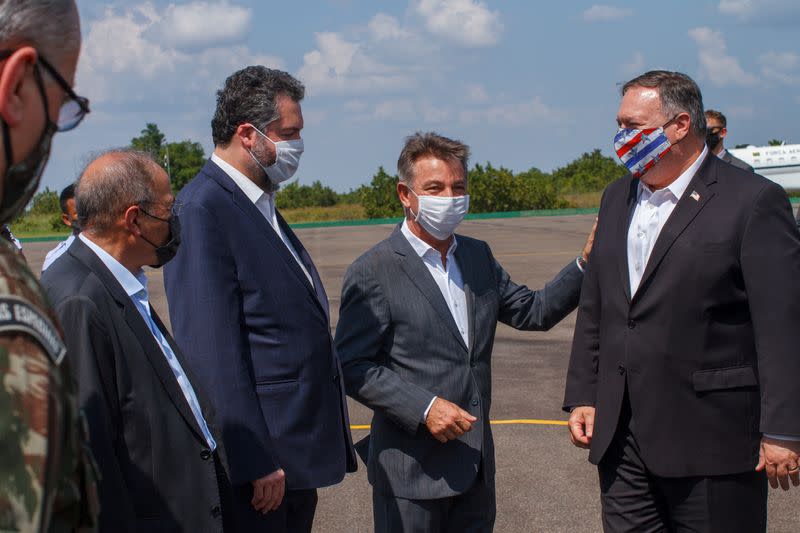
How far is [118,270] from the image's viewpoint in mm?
2893

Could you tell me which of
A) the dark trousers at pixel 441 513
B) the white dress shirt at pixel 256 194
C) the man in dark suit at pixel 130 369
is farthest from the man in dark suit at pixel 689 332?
the man in dark suit at pixel 130 369

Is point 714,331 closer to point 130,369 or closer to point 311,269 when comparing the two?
point 311,269

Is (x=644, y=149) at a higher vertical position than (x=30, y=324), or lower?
higher

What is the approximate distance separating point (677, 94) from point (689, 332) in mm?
1011

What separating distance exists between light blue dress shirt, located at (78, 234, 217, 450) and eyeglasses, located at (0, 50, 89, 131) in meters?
1.44

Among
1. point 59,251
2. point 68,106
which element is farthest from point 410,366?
point 68,106

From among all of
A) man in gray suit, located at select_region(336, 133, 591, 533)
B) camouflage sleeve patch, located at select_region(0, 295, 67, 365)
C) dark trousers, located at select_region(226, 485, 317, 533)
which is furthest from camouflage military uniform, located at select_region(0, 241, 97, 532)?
man in gray suit, located at select_region(336, 133, 591, 533)

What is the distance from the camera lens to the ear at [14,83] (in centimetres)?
119

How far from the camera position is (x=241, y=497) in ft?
11.0

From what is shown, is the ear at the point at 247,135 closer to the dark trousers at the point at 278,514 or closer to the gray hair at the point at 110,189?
the gray hair at the point at 110,189

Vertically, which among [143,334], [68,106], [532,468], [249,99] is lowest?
[532,468]

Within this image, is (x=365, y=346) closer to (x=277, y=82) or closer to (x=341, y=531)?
(x=277, y=82)

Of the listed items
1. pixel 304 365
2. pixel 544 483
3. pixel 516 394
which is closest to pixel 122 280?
pixel 304 365

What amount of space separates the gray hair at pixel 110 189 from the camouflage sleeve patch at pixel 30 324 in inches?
72.9
